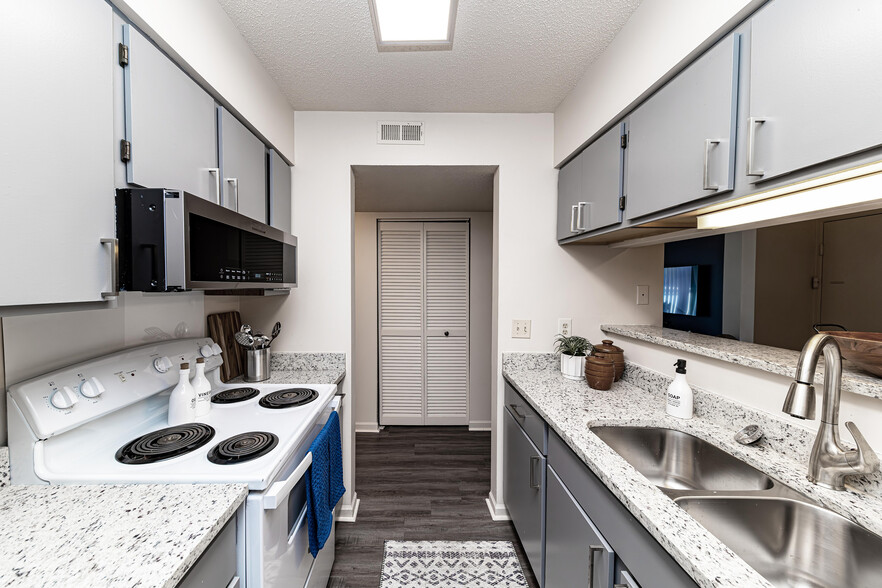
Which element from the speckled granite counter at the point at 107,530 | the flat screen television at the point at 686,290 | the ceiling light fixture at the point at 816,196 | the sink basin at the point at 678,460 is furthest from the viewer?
the flat screen television at the point at 686,290

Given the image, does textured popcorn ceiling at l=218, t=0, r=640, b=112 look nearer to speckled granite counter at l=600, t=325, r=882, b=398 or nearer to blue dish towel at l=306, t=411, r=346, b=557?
speckled granite counter at l=600, t=325, r=882, b=398

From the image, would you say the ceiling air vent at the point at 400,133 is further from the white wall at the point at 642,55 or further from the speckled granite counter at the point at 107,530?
the speckled granite counter at the point at 107,530

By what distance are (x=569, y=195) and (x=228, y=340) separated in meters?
2.01

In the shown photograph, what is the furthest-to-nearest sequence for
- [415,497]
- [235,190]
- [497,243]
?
1. [415,497]
2. [497,243]
3. [235,190]

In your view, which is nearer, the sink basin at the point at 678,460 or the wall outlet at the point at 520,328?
the sink basin at the point at 678,460

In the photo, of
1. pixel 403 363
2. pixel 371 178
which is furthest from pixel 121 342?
pixel 403 363

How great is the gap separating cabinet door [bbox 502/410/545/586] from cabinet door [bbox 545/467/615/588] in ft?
0.25

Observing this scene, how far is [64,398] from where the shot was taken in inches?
39.8

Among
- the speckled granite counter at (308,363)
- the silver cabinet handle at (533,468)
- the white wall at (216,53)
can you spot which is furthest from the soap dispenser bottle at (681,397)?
the white wall at (216,53)

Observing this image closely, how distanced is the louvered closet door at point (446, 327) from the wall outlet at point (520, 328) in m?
1.33

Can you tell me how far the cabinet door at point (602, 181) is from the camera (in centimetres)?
155

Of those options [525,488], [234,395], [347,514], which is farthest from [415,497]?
[234,395]

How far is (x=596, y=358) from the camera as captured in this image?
182 cm

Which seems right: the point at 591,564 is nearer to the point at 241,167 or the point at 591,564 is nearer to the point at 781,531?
the point at 781,531
